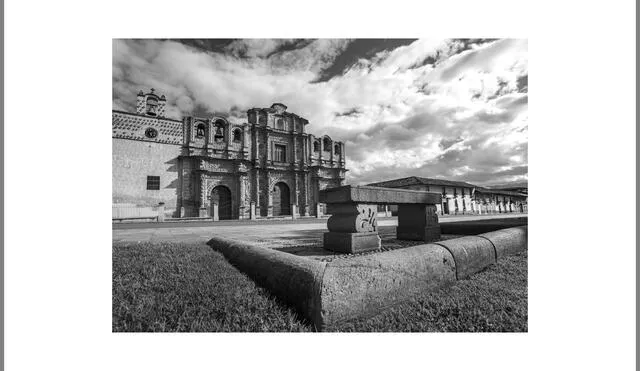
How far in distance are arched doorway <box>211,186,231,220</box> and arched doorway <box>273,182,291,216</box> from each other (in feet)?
10.4

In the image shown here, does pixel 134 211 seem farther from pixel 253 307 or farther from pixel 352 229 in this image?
pixel 253 307

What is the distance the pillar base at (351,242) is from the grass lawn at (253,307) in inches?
42.0

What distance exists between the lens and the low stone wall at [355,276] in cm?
147

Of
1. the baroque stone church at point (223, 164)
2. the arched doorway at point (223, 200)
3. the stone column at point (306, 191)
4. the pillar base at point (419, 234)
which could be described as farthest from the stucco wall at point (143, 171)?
the pillar base at point (419, 234)

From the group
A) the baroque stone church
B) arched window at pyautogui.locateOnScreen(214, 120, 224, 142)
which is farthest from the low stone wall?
arched window at pyautogui.locateOnScreen(214, 120, 224, 142)

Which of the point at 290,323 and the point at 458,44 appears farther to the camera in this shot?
the point at 458,44

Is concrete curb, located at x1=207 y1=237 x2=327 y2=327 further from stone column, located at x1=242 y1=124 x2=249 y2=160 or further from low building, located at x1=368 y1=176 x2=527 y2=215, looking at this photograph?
low building, located at x1=368 y1=176 x2=527 y2=215

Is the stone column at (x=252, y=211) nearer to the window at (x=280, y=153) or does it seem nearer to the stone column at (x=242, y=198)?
the stone column at (x=242, y=198)

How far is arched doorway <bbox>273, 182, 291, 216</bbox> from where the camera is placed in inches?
763

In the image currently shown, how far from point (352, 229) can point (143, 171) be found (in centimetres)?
1441
